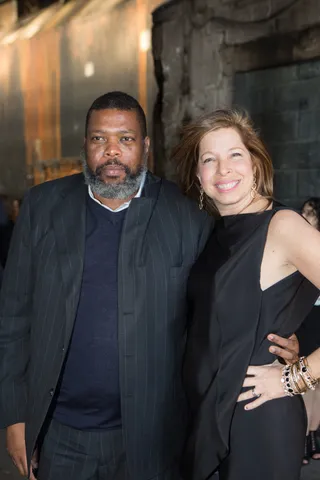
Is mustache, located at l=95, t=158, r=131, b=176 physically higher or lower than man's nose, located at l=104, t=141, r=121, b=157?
lower

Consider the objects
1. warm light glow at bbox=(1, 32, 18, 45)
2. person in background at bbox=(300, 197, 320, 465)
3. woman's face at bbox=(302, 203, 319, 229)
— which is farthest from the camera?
warm light glow at bbox=(1, 32, 18, 45)

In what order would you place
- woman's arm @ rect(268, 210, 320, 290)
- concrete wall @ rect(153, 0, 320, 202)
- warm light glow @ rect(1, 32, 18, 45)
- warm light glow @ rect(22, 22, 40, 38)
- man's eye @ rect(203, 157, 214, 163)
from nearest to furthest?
1. woman's arm @ rect(268, 210, 320, 290)
2. man's eye @ rect(203, 157, 214, 163)
3. concrete wall @ rect(153, 0, 320, 202)
4. warm light glow @ rect(22, 22, 40, 38)
5. warm light glow @ rect(1, 32, 18, 45)

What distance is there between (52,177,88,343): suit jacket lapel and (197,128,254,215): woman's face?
0.47 metres

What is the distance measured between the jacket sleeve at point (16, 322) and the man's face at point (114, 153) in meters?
0.30

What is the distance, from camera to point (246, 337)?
5.72 feet

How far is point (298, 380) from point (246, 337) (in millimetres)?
221

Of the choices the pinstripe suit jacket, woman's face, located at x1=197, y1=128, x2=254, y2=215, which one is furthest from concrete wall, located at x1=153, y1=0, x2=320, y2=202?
the pinstripe suit jacket

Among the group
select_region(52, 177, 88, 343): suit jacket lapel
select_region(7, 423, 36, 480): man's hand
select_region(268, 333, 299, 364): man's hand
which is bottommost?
select_region(7, 423, 36, 480): man's hand

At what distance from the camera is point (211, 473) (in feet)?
5.91

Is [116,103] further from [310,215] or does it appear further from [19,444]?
[310,215]

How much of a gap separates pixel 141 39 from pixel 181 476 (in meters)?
4.18

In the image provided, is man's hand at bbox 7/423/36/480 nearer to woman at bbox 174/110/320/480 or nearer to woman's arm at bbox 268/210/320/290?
woman at bbox 174/110/320/480

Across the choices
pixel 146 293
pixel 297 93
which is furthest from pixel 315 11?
pixel 146 293

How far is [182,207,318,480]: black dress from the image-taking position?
174cm
